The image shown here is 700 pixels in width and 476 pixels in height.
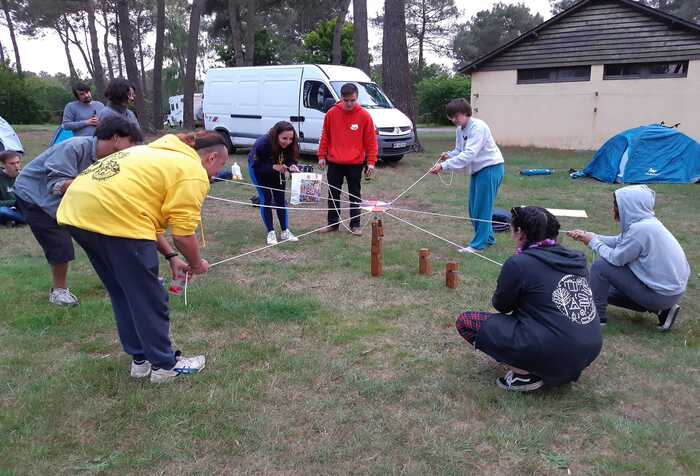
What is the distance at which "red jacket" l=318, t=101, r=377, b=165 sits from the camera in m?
6.03

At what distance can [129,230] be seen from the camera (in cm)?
252

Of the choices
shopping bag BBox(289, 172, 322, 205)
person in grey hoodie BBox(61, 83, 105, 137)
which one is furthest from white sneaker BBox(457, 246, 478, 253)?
person in grey hoodie BBox(61, 83, 105, 137)

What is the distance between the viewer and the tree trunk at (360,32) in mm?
14258

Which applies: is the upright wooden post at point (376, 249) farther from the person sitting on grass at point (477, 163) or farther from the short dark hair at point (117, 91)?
the short dark hair at point (117, 91)

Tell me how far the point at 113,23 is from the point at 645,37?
29.5 meters

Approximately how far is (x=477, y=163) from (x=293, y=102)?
7.70 m

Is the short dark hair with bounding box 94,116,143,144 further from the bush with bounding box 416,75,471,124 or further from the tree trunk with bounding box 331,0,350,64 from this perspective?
the bush with bounding box 416,75,471,124

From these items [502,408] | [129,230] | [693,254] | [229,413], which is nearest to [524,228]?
[502,408]

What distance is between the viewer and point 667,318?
3.68m

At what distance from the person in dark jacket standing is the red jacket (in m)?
0.59

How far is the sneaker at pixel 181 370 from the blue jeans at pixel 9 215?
4.82 m

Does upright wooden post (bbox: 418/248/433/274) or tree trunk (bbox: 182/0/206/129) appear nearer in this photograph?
upright wooden post (bbox: 418/248/433/274)

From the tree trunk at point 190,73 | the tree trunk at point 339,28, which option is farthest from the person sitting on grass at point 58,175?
the tree trunk at point 339,28

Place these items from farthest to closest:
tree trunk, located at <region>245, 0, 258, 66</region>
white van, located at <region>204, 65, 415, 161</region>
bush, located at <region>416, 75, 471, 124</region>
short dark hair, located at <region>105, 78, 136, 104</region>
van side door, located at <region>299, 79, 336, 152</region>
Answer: bush, located at <region>416, 75, 471, 124</region> → tree trunk, located at <region>245, 0, 258, 66</region> → van side door, located at <region>299, 79, 336, 152</region> → white van, located at <region>204, 65, 415, 161</region> → short dark hair, located at <region>105, 78, 136, 104</region>
